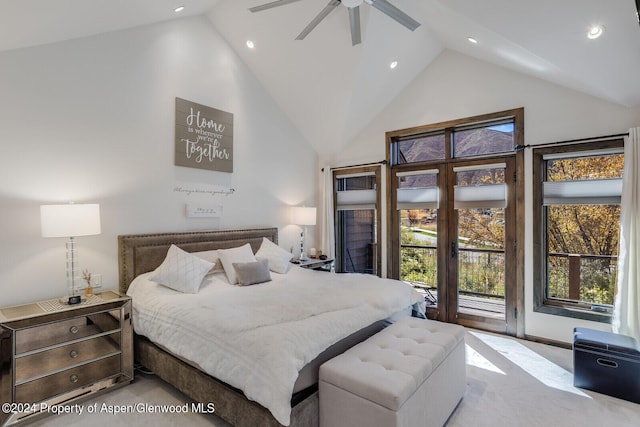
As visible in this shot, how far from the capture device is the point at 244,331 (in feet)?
6.73

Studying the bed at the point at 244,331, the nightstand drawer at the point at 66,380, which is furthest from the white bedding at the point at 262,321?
the nightstand drawer at the point at 66,380

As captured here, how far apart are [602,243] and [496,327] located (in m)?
1.53

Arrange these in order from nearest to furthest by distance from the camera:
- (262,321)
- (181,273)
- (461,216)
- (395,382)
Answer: (395,382), (262,321), (181,273), (461,216)

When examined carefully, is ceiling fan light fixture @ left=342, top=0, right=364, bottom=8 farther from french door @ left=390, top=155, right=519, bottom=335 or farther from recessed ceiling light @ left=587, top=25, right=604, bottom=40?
french door @ left=390, top=155, right=519, bottom=335

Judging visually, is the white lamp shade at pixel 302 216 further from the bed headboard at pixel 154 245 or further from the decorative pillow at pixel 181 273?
the decorative pillow at pixel 181 273

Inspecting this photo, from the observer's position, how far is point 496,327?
4.07m

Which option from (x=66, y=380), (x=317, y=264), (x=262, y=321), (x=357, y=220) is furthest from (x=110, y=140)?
(x=357, y=220)

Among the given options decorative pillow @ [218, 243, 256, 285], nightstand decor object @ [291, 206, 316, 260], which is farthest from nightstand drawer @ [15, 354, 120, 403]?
nightstand decor object @ [291, 206, 316, 260]

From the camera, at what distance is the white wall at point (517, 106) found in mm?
3447

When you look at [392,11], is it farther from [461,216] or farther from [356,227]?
[356,227]

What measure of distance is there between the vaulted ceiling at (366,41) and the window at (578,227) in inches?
27.0

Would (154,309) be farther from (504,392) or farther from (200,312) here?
(504,392)

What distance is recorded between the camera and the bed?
1.85 m

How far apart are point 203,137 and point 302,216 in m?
1.90
